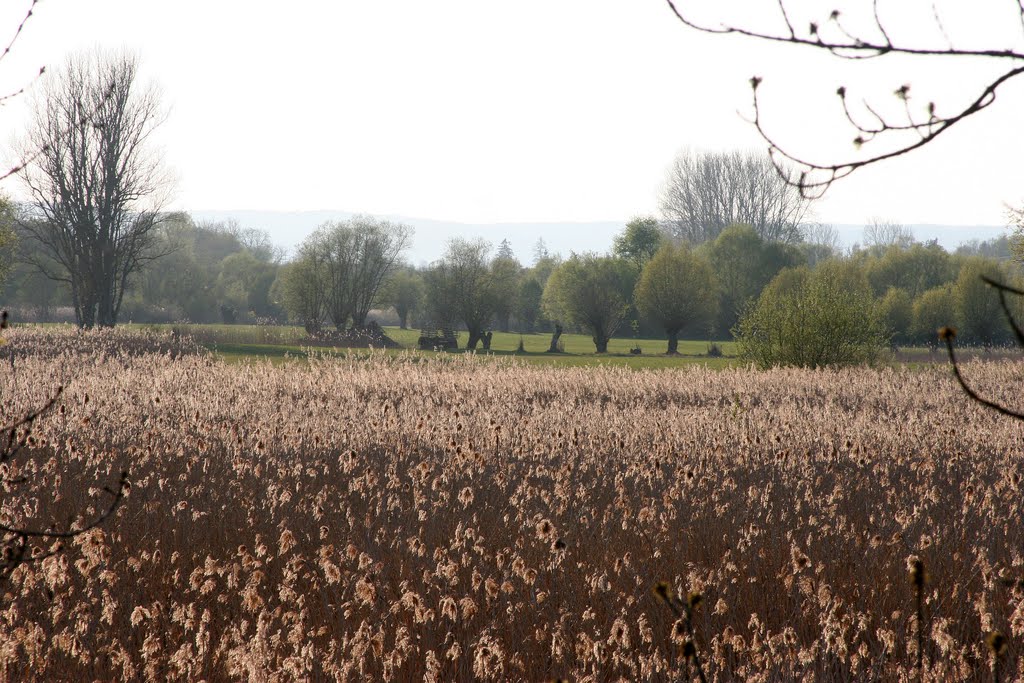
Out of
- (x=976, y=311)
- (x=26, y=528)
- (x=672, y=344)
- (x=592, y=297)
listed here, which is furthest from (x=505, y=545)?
(x=592, y=297)

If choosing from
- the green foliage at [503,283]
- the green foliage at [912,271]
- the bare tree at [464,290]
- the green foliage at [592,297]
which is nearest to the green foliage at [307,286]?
the bare tree at [464,290]

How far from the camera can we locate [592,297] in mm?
49594

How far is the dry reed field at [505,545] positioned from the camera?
12.8 ft

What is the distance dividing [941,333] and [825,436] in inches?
335

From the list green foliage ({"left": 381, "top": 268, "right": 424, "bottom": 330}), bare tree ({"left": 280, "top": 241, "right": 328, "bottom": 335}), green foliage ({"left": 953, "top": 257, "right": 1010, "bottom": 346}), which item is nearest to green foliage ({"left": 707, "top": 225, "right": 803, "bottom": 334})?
green foliage ({"left": 953, "top": 257, "right": 1010, "bottom": 346})

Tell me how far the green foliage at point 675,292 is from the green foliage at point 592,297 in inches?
61.6

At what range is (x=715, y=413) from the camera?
11.7 metres

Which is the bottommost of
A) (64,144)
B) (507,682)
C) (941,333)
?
(507,682)

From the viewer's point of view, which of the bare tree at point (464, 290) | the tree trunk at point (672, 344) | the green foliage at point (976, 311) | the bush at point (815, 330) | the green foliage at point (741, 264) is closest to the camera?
the bush at point (815, 330)

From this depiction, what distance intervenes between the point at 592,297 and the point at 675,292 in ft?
14.5

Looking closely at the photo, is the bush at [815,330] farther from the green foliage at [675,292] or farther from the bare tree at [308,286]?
the bare tree at [308,286]

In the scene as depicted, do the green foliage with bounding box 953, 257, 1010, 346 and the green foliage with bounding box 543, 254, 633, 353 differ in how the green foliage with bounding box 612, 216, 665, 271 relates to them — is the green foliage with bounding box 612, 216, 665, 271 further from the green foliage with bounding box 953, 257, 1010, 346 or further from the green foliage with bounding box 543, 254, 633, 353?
the green foliage with bounding box 953, 257, 1010, 346

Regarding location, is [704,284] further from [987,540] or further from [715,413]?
[987,540]

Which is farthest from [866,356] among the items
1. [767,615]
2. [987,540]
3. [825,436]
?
[767,615]
